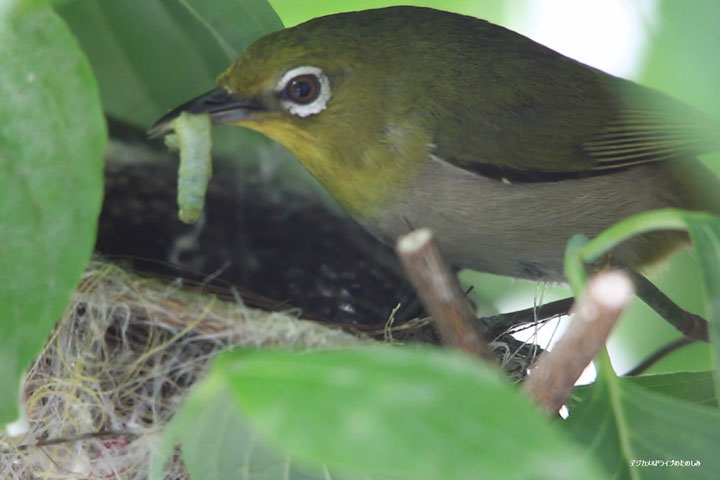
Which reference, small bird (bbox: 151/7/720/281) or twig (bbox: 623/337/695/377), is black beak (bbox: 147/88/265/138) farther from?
twig (bbox: 623/337/695/377)

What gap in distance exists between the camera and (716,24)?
2.43ft

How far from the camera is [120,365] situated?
7.14ft

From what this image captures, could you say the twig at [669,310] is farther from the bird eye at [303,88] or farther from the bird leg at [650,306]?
the bird eye at [303,88]

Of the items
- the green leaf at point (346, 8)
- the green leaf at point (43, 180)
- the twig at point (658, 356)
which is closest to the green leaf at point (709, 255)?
the green leaf at point (43, 180)

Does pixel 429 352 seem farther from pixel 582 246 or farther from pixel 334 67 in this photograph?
pixel 334 67

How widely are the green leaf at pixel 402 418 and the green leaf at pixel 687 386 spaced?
45.2 inches

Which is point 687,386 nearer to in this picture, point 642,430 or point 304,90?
point 642,430

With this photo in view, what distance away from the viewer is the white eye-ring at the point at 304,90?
7.72ft

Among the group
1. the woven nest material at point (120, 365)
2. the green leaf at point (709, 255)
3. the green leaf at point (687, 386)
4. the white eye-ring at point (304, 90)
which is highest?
the green leaf at point (709, 255)

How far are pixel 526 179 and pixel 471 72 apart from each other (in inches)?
14.5

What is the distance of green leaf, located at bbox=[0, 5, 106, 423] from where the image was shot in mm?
1281

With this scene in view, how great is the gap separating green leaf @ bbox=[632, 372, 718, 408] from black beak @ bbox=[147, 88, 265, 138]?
116 cm

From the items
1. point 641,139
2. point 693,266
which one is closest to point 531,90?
point 641,139

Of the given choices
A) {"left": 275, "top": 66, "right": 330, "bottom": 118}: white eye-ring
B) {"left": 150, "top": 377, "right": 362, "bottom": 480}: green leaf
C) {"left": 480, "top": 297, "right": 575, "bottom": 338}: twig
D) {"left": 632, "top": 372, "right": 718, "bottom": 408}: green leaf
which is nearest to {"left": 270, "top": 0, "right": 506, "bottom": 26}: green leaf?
{"left": 275, "top": 66, "right": 330, "bottom": 118}: white eye-ring
